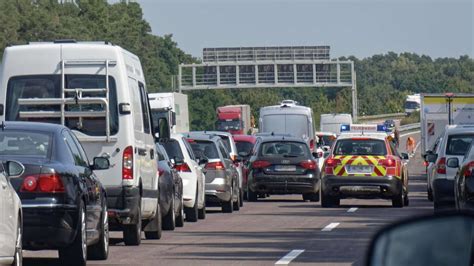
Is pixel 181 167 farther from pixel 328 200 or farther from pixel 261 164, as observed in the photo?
pixel 261 164

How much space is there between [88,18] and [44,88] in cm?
11470

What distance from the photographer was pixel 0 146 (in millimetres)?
13289

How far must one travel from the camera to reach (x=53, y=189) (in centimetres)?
1285

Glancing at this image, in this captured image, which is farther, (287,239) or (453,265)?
(287,239)

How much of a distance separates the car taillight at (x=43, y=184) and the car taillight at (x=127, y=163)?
3.66 meters

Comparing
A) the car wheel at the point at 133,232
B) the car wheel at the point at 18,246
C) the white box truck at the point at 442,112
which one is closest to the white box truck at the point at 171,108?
the white box truck at the point at 442,112

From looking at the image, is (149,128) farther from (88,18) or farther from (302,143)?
(88,18)

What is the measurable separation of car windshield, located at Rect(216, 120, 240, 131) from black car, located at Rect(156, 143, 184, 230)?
63.4 metres

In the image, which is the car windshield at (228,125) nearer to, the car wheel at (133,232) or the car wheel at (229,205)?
the car wheel at (229,205)

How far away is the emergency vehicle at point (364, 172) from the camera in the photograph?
29719 mm

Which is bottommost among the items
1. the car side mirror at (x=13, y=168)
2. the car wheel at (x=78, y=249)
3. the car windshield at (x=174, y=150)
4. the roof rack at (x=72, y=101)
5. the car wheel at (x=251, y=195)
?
the car wheel at (x=251, y=195)

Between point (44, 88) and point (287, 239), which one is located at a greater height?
point (44, 88)

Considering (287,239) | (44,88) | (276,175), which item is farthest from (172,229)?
(276,175)

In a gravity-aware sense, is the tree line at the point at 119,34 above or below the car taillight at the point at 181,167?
above
